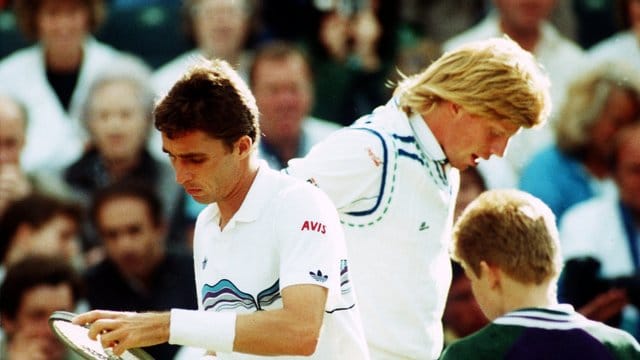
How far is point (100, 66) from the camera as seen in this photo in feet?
23.6

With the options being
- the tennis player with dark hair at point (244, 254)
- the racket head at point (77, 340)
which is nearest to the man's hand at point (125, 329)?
the tennis player with dark hair at point (244, 254)

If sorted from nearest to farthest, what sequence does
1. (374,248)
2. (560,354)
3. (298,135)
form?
(560,354) < (374,248) < (298,135)

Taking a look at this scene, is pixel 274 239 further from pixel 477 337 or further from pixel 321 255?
pixel 477 337

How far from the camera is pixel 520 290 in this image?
345 centimetres

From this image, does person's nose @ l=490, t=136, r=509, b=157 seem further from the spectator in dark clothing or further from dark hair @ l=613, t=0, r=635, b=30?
dark hair @ l=613, t=0, r=635, b=30

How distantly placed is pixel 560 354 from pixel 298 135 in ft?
12.5

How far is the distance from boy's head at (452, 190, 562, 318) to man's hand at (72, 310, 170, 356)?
78cm

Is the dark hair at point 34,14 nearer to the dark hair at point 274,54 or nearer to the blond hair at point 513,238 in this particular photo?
the dark hair at point 274,54

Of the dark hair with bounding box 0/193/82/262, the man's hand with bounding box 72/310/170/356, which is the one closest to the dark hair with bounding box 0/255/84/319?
the dark hair with bounding box 0/193/82/262

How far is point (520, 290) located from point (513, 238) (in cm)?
12

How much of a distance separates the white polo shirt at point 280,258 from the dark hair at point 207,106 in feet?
0.61

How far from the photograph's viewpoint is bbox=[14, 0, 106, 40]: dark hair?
23.8ft

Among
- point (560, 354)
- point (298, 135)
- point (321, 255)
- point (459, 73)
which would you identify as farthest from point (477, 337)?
point (298, 135)

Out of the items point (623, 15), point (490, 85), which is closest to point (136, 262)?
point (623, 15)
